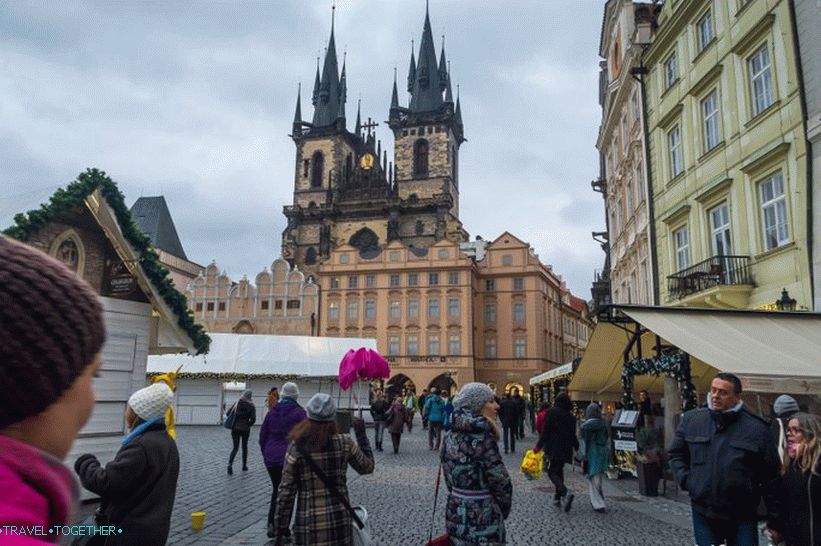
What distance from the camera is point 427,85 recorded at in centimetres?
7438

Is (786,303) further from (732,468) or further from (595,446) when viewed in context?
(732,468)

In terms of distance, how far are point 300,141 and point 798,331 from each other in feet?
229

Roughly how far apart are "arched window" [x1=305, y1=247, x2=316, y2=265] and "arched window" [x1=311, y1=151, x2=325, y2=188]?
8507 millimetres

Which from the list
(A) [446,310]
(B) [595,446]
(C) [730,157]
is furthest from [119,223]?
(A) [446,310]

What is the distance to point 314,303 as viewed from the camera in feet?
183

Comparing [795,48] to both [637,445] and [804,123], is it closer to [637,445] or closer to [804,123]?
[804,123]

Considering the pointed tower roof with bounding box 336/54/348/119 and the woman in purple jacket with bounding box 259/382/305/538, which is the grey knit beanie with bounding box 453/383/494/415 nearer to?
the woman in purple jacket with bounding box 259/382/305/538

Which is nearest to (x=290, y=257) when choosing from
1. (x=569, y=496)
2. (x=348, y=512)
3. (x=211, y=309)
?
(x=211, y=309)

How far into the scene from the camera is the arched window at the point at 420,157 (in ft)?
228

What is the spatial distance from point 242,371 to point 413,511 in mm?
20803

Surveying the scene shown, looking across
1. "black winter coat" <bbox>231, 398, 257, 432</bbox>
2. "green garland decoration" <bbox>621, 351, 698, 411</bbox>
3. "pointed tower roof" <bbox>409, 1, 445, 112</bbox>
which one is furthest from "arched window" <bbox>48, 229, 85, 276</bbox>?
"pointed tower roof" <bbox>409, 1, 445, 112</bbox>

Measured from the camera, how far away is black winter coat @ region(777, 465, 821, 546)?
13.5ft

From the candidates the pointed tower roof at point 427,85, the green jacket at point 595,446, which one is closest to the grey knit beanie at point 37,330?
the green jacket at point 595,446

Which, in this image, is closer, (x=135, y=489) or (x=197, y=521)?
(x=135, y=489)
